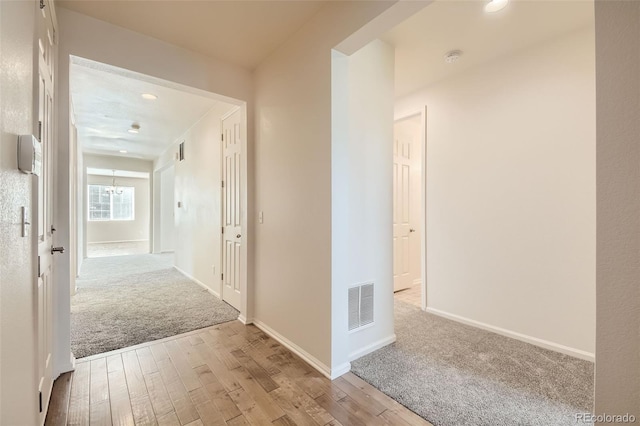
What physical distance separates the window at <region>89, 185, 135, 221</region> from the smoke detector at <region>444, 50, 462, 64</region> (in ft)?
36.3

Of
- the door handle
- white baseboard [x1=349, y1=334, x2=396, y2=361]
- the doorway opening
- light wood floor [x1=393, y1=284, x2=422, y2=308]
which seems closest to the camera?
the door handle

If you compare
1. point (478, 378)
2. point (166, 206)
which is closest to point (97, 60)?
point (478, 378)

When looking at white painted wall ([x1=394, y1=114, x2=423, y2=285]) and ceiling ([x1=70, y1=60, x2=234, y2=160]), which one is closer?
ceiling ([x1=70, y1=60, x2=234, y2=160])

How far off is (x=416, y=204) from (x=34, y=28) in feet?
14.9

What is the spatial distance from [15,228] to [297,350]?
1.97m

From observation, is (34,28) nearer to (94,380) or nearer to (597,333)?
(94,380)

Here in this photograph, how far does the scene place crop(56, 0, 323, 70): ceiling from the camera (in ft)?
6.61

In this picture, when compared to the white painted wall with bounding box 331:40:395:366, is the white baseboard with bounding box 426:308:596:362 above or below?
below

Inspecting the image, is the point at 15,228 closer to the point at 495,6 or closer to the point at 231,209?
the point at 231,209

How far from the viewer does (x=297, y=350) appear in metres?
2.32

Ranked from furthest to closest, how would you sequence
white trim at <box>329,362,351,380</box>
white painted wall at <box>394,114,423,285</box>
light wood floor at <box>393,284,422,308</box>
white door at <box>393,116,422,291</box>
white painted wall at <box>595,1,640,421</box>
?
white painted wall at <box>394,114,423,285</box> < white door at <box>393,116,422,291</box> < light wood floor at <box>393,284,422,308</box> < white trim at <box>329,362,351,380</box> < white painted wall at <box>595,1,640,421</box>

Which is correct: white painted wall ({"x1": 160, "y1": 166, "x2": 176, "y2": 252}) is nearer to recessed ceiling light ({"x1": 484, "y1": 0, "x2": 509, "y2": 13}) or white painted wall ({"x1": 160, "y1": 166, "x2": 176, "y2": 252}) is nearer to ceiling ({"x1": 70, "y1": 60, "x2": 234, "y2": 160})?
ceiling ({"x1": 70, "y1": 60, "x2": 234, "y2": 160})

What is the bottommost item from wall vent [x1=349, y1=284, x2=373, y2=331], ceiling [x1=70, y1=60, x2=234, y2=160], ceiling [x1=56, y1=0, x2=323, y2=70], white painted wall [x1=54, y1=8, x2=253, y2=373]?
wall vent [x1=349, y1=284, x2=373, y2=331]

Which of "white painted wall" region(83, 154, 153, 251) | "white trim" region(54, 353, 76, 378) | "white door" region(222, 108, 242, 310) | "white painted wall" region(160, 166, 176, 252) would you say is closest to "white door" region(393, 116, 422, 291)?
"white door" region(222, 108, 242, 310)
